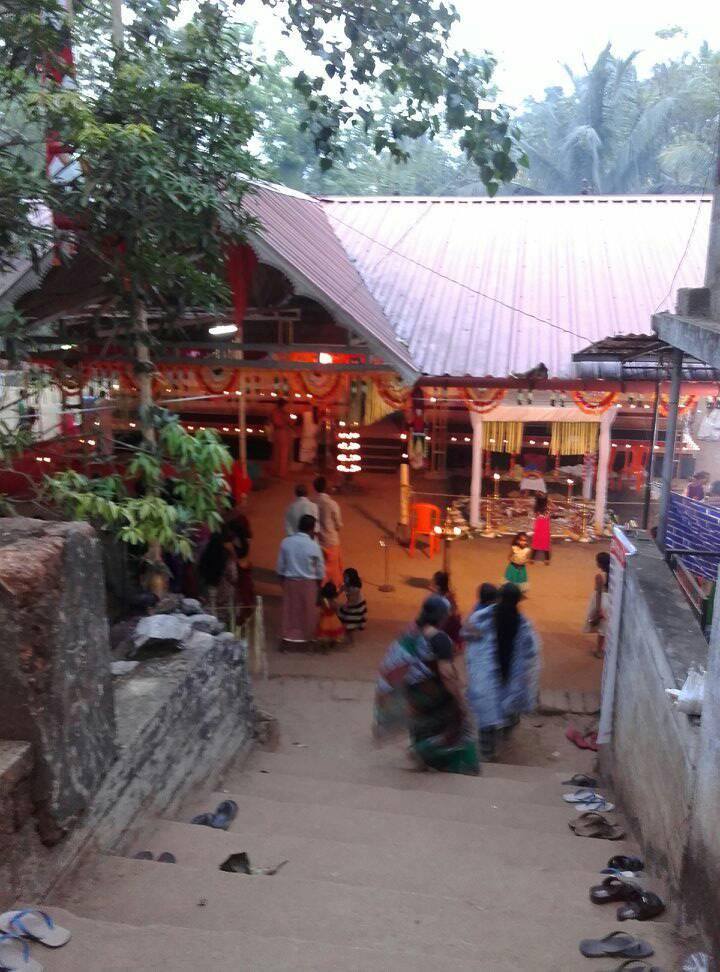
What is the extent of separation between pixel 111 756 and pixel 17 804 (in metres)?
0.72

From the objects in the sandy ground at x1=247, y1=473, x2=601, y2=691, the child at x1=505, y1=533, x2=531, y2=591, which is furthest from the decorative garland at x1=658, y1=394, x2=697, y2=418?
the child at x1=505, y1=533, x2=531, y2=591

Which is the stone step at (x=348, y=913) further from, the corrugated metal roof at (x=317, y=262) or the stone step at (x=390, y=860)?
the corrugated metal roof at (x=317, y=262)

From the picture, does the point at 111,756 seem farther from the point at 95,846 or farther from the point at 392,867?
the point at 392,867

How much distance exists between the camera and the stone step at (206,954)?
274 centimetres

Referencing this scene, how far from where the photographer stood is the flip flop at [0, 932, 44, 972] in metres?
2.63

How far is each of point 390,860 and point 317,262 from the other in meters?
7.36

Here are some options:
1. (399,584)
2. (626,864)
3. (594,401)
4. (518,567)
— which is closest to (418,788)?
(626,864)

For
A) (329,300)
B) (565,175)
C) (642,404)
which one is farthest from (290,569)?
(565,175)

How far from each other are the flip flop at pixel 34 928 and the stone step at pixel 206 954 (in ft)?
0.11

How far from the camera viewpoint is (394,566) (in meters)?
11.4

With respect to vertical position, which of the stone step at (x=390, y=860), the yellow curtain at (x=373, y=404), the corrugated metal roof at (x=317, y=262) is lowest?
the stone step at (x=390, y=860)

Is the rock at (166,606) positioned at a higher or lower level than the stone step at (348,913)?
higher

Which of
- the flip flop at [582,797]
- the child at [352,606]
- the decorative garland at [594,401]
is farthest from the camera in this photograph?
the decorative garland at [594,401]

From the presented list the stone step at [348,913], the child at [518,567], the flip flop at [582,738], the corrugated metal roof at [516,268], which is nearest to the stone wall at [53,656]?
the stone step at [348,913]
